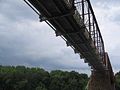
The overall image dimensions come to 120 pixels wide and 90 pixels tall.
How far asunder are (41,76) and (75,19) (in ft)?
415

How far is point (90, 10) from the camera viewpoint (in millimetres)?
27000

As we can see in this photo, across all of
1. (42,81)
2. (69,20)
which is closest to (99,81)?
(69,20)

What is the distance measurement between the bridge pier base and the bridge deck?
20.5m

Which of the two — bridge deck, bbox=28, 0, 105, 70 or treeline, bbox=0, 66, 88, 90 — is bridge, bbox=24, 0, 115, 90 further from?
treeline, bbox=0, 66, 88, 90

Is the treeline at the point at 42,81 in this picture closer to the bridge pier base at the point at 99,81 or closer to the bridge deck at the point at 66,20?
the bridge pier base at the point at 99,81

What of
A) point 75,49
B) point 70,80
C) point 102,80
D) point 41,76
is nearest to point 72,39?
point 75,49

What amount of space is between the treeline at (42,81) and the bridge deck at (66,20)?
337ft

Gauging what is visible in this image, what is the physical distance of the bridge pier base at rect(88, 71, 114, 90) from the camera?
5078 centimetres

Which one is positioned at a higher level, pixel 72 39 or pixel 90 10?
pixel 90 10

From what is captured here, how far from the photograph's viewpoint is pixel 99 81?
170 ft

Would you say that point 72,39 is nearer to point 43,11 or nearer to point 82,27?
point 82,27

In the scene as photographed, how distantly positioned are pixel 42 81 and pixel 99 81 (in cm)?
9026

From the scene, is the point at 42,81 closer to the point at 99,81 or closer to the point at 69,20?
the point at 99,81

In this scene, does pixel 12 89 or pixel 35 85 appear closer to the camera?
pixel 12 89
